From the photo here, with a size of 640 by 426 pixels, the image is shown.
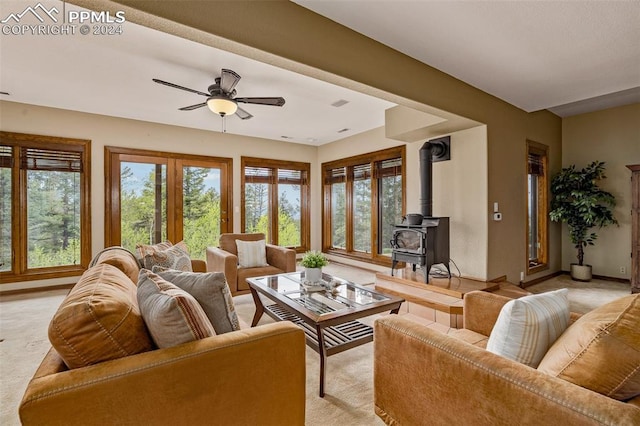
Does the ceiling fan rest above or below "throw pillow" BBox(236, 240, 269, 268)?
above

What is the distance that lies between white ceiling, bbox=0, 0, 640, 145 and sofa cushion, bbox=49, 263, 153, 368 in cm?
217

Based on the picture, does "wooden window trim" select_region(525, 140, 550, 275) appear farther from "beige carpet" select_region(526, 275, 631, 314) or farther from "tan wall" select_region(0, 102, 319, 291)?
"tan wall" select_region(0, 102, 319, 291)

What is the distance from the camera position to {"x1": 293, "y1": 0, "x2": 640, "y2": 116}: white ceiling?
2.15 meters

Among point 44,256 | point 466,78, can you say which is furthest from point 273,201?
point 466,78

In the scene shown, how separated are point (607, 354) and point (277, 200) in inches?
236

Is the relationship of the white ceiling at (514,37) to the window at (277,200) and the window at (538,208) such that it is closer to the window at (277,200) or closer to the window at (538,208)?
the window at (538,208)

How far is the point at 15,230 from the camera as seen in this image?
13.8 ft

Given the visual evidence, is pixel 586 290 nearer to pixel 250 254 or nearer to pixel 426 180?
Result: pixel 426 180

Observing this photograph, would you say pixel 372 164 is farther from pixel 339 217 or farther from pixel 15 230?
pixel 15 230

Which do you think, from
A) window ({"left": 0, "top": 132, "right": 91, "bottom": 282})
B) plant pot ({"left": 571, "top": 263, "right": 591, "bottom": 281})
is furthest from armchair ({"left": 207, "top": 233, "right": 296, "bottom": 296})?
plant pot ({"left": 571, "top": 263, "right": 591, "bottom": 281})

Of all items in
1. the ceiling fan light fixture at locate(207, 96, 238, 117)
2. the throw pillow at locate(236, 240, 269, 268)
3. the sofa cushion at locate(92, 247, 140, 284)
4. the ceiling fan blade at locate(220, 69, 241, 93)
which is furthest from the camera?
the throw pillow at locate(236, 240, 269, 268)

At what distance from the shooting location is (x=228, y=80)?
120 inches

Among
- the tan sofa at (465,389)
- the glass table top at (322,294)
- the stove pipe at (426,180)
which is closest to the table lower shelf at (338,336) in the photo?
the glass table top at (322,294)

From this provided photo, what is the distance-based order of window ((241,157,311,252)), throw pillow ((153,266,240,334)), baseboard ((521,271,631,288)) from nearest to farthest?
throw pillow ((153,266,240,334))
baseboard ((521,271,631,288))
window ((241,157,311,252))
